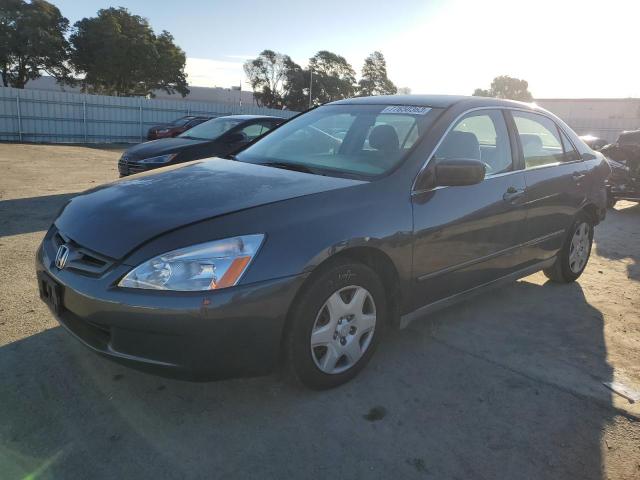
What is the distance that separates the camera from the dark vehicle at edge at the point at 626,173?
30.8ft

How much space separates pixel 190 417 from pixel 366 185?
1554 millimetres

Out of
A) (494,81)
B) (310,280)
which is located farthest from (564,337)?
(494,81)

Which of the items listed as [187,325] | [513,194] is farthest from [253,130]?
[187,325]

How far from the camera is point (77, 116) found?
2200 centimetres

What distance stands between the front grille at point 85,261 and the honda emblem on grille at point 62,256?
2 centimetres

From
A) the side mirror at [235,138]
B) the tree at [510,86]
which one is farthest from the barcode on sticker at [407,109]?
the tree at [510,86]

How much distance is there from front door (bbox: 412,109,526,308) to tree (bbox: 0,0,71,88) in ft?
120

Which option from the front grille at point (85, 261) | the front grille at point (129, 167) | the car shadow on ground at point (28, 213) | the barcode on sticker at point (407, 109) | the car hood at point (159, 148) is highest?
the barcode on sticker at point (407, 109)

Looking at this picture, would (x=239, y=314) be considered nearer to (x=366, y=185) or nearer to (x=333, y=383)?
(x=333, y=383)

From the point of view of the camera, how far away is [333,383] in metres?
2.87

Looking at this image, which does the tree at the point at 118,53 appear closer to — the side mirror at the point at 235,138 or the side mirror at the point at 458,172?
the side mirror at the point at 235,138

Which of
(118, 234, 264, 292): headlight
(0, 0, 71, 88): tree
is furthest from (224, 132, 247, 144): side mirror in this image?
(0, 0, 71, 88): tree

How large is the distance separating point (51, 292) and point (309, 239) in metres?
1.39

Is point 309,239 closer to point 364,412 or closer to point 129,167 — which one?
point 364,412
